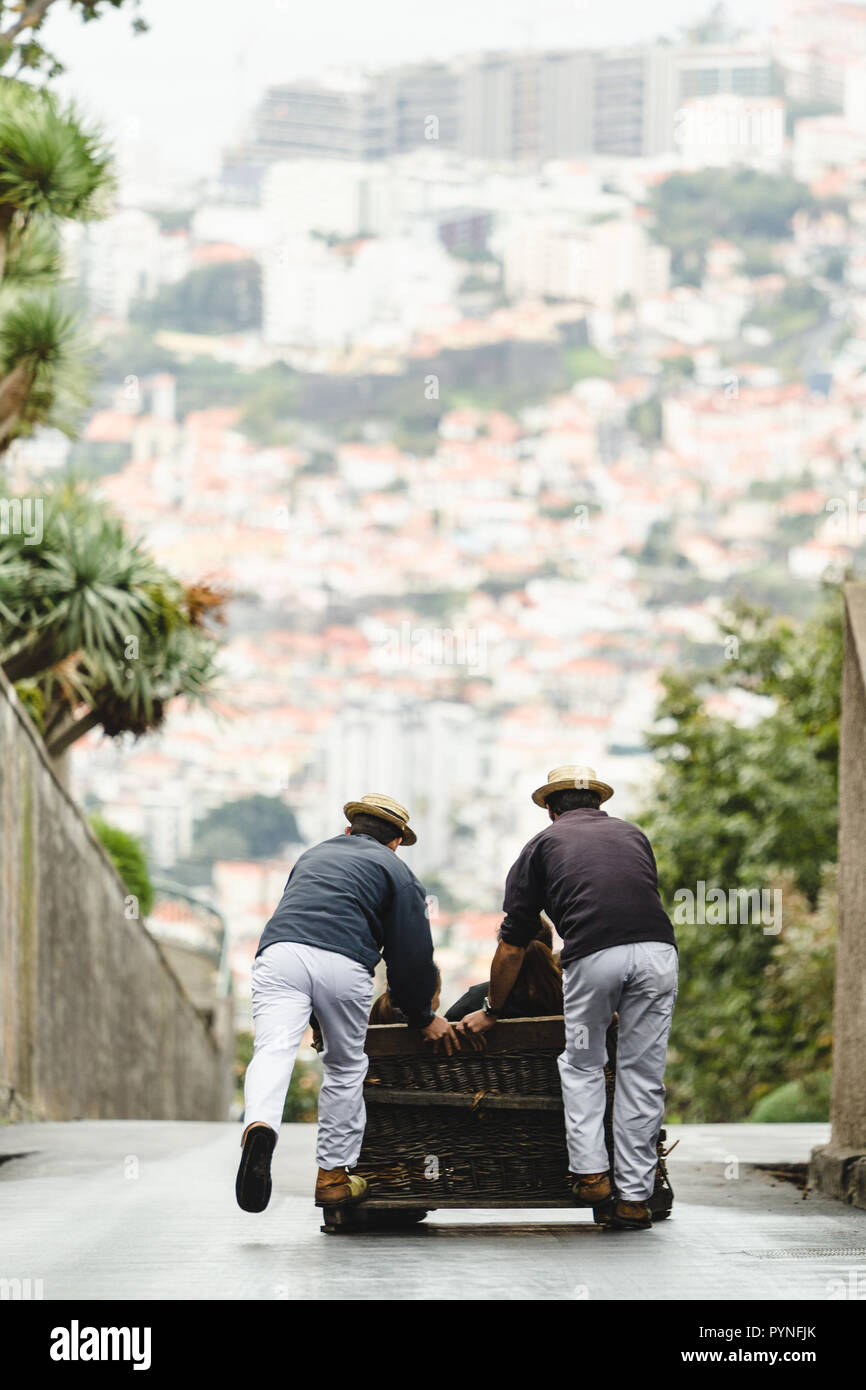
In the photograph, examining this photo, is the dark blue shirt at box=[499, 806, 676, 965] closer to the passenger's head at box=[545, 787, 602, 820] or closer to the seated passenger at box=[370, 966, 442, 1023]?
the passenger's head at box=[545, 787, 602, 820]

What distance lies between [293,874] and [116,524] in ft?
38.5

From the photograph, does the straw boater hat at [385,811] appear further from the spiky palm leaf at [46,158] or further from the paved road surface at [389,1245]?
the spiky palm leaf at [46,158]

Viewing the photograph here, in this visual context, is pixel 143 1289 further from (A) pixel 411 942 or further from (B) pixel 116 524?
(B) pixel 116 524

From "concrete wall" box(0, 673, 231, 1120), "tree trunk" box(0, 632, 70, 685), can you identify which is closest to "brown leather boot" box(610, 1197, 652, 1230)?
"concrete wall" box(0, 673, 231, 1120)

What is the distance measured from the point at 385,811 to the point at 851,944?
2.29 m

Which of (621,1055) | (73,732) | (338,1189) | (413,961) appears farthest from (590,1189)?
(73,732)

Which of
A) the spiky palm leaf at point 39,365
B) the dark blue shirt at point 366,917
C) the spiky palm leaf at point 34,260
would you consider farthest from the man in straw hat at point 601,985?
the spiky palm leaf at point 34,260

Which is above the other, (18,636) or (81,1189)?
(18,636)

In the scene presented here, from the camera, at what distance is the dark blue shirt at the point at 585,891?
6.43m

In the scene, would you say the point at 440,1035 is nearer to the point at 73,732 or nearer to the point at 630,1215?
the point at 630,1215

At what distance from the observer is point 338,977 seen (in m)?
6.38

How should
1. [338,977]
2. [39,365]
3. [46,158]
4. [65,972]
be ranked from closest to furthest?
[338,977], [46,158], [65,972], [39,365]

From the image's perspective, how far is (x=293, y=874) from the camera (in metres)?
Result: 6.68

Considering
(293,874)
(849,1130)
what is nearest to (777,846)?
(849,1130)
